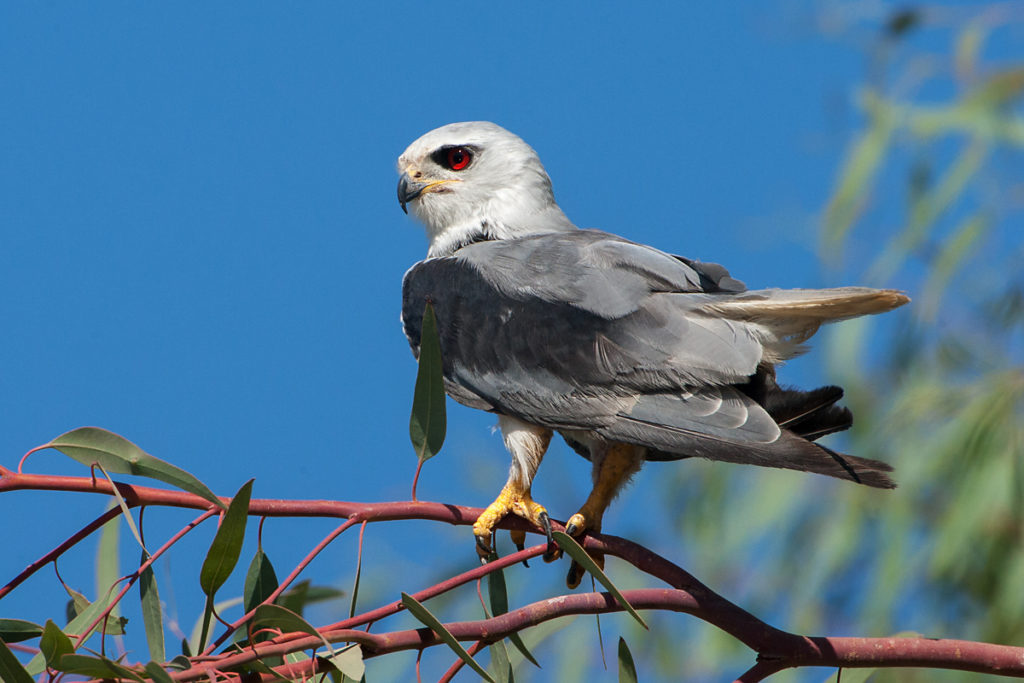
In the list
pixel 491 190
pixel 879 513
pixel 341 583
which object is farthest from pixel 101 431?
pixel 879 513

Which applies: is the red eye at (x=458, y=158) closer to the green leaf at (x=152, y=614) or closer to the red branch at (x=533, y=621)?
the red branch at (x=533, y=621)

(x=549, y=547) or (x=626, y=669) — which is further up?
(x=549, y=547)

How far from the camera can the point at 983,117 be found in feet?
16.4

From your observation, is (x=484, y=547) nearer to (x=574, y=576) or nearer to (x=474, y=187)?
(x=574, y=576)

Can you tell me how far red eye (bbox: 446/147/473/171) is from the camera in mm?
3508

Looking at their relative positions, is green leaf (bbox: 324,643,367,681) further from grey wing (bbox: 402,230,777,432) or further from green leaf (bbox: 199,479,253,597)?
grey wing (bbox: 402,230,777,432)

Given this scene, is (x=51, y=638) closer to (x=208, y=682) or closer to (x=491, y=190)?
(x=208, y=682)

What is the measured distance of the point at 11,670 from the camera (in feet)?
5.34

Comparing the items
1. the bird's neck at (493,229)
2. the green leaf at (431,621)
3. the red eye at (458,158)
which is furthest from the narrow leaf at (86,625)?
the red eye at (458,158)

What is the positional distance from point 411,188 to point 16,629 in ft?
6.43

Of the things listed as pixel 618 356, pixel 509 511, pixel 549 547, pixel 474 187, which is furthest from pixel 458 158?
pixel 549 547

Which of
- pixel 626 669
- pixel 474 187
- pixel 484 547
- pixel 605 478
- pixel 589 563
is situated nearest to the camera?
pixel 589 563

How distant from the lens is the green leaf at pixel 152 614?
192cm

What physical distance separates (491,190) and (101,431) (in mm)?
1876
